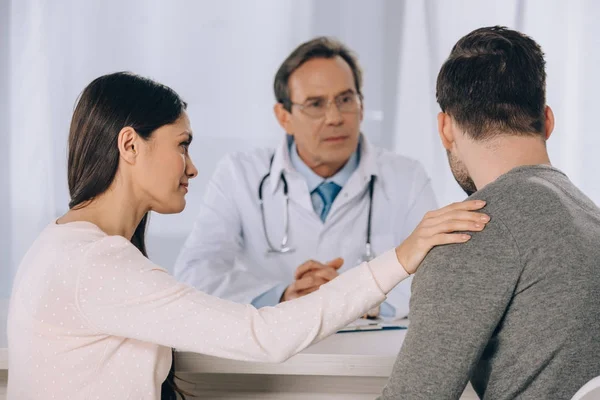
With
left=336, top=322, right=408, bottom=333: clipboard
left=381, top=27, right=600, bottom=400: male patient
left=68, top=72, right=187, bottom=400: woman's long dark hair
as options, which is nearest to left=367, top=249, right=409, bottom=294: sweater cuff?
left=381, top=27, right=600, bottom=400: male patient

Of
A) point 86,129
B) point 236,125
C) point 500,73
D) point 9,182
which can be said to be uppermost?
point 500,73

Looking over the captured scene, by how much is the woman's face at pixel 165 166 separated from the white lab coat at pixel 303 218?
43.1 inches

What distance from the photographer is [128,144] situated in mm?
1273

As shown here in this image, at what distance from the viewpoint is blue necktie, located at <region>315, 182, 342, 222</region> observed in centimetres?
256

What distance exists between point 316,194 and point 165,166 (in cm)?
128

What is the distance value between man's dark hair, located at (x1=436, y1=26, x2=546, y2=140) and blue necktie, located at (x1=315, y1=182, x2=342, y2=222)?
1402mm

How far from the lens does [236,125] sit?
3.41 metres

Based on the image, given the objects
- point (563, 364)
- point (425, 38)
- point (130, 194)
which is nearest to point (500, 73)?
point (563, 364)

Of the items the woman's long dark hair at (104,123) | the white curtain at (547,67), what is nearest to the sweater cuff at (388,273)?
the woman's long dark hair at (104,123)

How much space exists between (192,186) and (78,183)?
2095 millimetres

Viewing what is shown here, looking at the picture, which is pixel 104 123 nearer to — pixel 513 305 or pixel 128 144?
pixel 128 144

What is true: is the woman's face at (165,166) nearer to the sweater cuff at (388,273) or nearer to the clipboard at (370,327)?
the sweater cuff at (388,273)

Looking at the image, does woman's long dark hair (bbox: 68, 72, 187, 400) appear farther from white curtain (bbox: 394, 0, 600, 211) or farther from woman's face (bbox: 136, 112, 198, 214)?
white curtain (bbox: 394, 0, 600, 211)

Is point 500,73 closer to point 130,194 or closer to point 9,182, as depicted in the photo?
point 130,194
